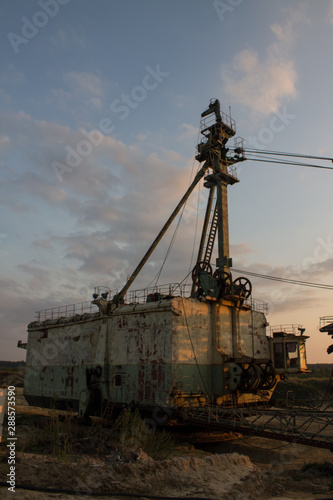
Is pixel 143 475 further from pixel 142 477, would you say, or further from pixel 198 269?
pixel 198 269

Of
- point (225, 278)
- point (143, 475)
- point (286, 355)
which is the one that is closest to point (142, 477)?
point (143, 475)

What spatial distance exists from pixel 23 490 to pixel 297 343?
1668cm

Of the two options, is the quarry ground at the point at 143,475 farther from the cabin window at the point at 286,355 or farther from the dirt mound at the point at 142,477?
the cabin window at the point at 286,355

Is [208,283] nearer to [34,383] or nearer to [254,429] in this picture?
[254,429]

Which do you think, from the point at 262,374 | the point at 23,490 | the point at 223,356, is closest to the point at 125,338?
the point at 223,356

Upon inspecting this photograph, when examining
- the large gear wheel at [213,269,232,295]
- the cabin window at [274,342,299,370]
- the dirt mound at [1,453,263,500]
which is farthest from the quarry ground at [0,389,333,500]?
the large gear wheel at [213,269,232,295]

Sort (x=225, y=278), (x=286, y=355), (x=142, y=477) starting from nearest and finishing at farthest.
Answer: (x=142, y=477) < (x=225, y=278) < (x=286, y=355)

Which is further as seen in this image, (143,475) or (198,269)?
(198,269)

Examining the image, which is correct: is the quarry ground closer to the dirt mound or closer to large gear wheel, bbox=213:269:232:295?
the dirt mound

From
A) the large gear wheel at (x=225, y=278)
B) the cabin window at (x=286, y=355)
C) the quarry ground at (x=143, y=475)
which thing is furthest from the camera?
the cabin window at (x=286, y=355)

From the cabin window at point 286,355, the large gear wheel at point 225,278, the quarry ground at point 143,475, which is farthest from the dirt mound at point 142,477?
the cabin window at point 286,355

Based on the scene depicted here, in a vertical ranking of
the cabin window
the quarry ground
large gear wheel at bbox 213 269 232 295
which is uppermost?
large gear wheel at bbox 213 269 232 295

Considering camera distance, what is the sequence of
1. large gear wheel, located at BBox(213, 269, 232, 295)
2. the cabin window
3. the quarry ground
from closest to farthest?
the quarry ground < large gear wheel, located at BBox(213, 269, 232, 295) < the cabin window

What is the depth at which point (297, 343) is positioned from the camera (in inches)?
812
